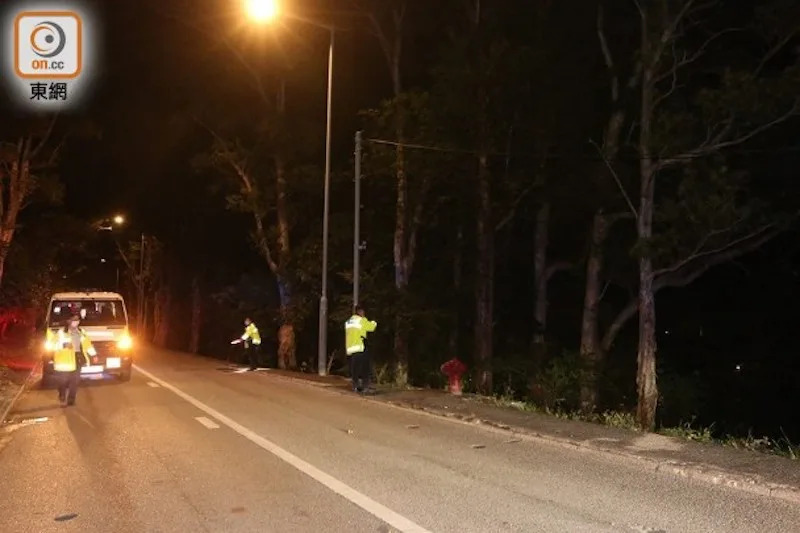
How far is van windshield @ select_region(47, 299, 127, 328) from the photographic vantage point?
1852 centimetres

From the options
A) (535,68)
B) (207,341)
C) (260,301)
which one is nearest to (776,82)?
(535,68)

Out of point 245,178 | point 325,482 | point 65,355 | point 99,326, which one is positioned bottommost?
point 325,482

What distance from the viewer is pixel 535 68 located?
2311 cm

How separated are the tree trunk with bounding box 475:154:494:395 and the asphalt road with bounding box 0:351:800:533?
12263 millimetres

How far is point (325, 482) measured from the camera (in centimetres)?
810

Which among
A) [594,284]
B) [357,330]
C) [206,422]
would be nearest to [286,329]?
[594,284]

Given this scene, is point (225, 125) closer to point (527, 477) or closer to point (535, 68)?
point (535, 68)

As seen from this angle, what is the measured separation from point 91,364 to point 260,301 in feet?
73.5

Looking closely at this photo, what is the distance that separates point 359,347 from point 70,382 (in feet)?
18.4

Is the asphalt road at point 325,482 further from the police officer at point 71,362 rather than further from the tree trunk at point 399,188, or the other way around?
the tree trunk at point 399,188

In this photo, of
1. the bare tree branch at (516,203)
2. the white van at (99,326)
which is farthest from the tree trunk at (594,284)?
the white van at (99,326)

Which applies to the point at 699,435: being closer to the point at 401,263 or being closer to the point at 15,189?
the point at 401,263

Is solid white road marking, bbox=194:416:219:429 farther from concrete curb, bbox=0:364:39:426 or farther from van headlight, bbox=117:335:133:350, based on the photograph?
van headlight, bbox=117:335:133:350

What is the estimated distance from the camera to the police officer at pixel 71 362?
1440 cm
